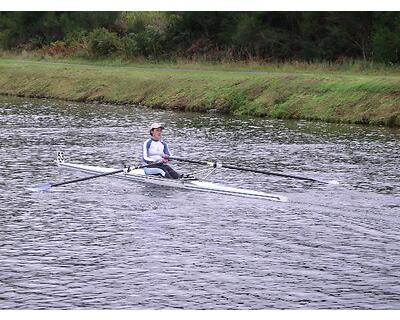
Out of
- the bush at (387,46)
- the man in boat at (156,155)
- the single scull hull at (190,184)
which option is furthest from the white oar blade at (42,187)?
the bush at (387,46)

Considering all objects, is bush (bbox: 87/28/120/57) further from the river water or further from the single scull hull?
the single scull hull

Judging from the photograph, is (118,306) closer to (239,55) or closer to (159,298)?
(159,298)

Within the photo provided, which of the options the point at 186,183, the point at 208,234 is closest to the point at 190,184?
the point at 186,183

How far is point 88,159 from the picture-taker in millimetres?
34750

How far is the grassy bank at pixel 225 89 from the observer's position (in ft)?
156

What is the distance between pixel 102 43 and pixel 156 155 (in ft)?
159

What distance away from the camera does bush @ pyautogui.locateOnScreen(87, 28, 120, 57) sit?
75938 mm

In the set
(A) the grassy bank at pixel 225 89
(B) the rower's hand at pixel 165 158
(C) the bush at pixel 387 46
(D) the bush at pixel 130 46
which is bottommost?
(A) the grassy bank at pixel 225 89

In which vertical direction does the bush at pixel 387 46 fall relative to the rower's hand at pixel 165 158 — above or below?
above

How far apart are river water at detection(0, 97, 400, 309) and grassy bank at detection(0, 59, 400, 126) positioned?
28.7 ft

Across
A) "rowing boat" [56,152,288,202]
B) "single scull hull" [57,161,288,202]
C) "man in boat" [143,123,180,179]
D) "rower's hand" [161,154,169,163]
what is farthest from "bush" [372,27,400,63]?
"rower's hand" [161,154,169,163]

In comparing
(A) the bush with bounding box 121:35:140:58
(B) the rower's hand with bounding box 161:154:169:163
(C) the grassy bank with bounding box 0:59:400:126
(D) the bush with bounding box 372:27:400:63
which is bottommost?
(C) the grassy bank with bounding box 0:59:400:126

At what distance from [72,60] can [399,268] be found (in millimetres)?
61737

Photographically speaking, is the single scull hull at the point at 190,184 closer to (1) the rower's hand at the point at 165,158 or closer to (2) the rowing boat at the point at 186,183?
(2) the rowing boat at the point at 186,183
